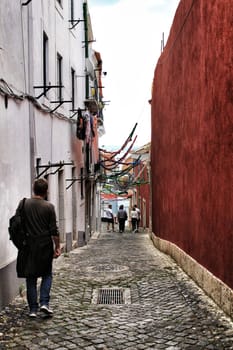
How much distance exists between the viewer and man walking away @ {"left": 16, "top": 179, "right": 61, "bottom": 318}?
5625 mm

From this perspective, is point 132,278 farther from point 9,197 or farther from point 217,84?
point 217,84

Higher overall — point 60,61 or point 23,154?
point 60,61

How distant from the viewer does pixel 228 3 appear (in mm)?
5559

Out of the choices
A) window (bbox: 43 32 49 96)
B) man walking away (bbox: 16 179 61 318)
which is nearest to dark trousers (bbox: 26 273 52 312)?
man walking away (bbox: 16 179 61 318)

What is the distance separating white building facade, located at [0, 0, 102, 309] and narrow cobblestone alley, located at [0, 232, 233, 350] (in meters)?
0.86

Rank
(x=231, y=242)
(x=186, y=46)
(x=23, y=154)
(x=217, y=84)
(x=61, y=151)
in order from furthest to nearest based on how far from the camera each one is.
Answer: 1. (x=61, y=151)
2. (x=186, y=46)
3. (x=23, y=154)
4. (x=217, y=84)
5. (x=231, y=242)

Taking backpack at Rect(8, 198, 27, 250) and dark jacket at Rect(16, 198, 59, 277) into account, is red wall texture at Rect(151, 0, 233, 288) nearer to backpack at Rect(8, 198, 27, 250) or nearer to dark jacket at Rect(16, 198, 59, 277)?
dark jacket at Rect(16, 198, 59, 277)

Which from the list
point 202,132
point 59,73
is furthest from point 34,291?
point 59,73

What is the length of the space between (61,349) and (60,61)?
10453mm

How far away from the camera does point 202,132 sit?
7.14 metres

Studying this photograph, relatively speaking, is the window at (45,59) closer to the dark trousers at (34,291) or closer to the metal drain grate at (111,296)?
the metal drain grate at (111,296)

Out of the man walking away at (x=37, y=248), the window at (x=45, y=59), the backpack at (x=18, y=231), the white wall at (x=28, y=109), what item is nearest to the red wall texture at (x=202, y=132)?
the man walking away at (x=37, y=248)

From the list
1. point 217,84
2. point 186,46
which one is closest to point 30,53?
point 186,46

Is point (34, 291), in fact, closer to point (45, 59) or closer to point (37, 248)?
point (37, 248)
